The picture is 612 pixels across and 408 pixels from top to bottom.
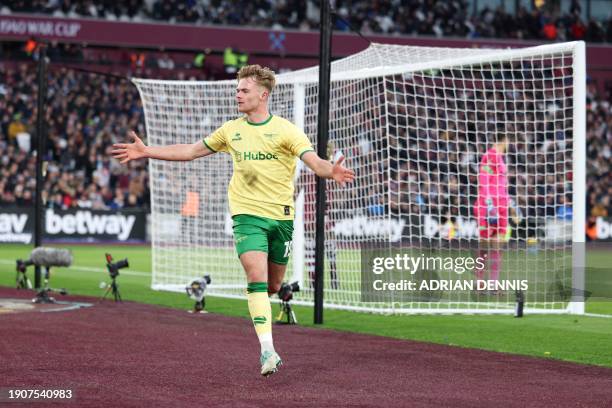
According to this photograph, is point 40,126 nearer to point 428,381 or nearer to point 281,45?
point 428,381

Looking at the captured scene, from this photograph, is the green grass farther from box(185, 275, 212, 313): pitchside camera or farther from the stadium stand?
the stadium stand

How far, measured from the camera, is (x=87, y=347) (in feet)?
32.2

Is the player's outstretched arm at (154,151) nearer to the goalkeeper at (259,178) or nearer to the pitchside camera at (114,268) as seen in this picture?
the goalkeeper at (259,178)

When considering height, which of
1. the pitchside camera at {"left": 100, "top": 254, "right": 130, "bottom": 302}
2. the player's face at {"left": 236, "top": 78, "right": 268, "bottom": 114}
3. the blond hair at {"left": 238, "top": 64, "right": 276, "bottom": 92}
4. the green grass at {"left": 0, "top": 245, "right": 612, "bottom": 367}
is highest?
the blond hair at {"left": 238, "top": 64, "right": 276, "bottom": 92}

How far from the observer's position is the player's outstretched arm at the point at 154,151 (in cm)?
823

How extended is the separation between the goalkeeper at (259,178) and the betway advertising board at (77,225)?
24.3 metres

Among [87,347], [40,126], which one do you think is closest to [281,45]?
[40,126]

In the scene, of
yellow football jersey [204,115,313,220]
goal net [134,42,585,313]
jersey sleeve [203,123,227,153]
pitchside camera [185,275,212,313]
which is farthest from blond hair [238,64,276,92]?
pitchside camera [185,275,212,313]

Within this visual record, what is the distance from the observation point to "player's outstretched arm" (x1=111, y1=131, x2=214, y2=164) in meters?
8.23

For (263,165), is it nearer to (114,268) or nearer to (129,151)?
(129,151)

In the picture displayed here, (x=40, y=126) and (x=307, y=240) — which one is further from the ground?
(x=40, y=126)

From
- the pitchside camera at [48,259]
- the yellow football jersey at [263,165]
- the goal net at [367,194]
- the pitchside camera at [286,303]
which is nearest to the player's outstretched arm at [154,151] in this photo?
the yellow football jersey at [263,165]

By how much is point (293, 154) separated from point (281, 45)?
1471 inches

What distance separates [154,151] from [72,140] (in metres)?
29.7
